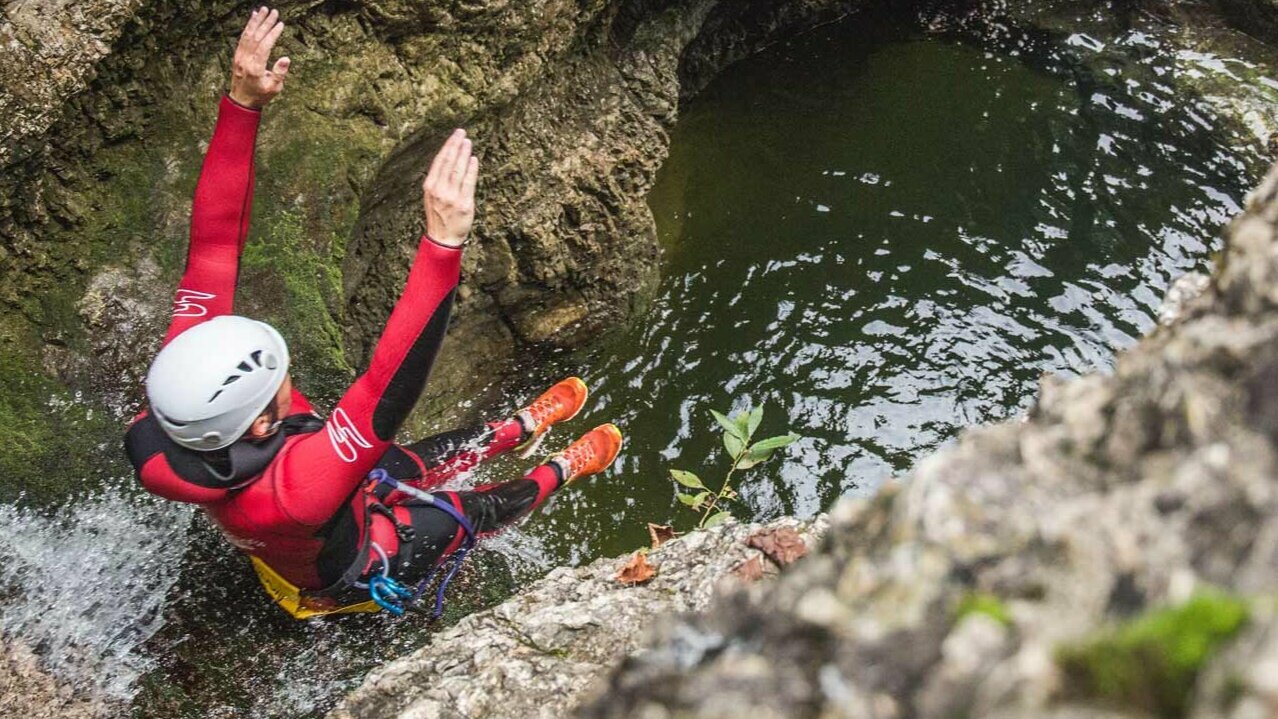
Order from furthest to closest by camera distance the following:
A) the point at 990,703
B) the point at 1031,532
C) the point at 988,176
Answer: the point at 988,176 < the point at 1031,532 < the point at 990,703

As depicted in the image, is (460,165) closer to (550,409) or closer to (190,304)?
(190,304)

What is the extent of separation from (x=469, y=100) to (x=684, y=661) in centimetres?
455

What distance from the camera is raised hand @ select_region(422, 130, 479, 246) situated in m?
3.14

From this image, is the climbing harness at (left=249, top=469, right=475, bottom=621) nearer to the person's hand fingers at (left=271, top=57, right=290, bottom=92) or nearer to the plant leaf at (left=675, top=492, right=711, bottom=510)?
the plant leaf at (left=675, top=492, right=711, bottom=510)

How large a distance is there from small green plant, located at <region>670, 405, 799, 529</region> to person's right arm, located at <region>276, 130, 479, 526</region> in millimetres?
2304

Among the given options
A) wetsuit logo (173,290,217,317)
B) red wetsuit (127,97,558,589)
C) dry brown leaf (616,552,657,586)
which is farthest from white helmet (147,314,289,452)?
dry brown leaf (616,552,657,586)

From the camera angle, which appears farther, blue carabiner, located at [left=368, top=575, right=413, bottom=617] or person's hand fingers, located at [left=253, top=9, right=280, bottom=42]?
blue carabiner, located at [left=368, top=575, right=413, bottom=617]

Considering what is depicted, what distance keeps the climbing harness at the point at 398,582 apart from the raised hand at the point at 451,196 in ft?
5.48

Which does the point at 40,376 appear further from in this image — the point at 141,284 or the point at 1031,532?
the point at 1031,532

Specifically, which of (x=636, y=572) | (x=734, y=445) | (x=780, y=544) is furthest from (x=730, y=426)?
(x=780, y=544)

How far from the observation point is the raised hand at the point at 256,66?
12.0 ft

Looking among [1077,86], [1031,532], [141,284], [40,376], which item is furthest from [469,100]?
[1077,86]

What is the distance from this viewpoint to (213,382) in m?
3.15

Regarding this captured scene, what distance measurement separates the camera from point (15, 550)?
13.0 ft
